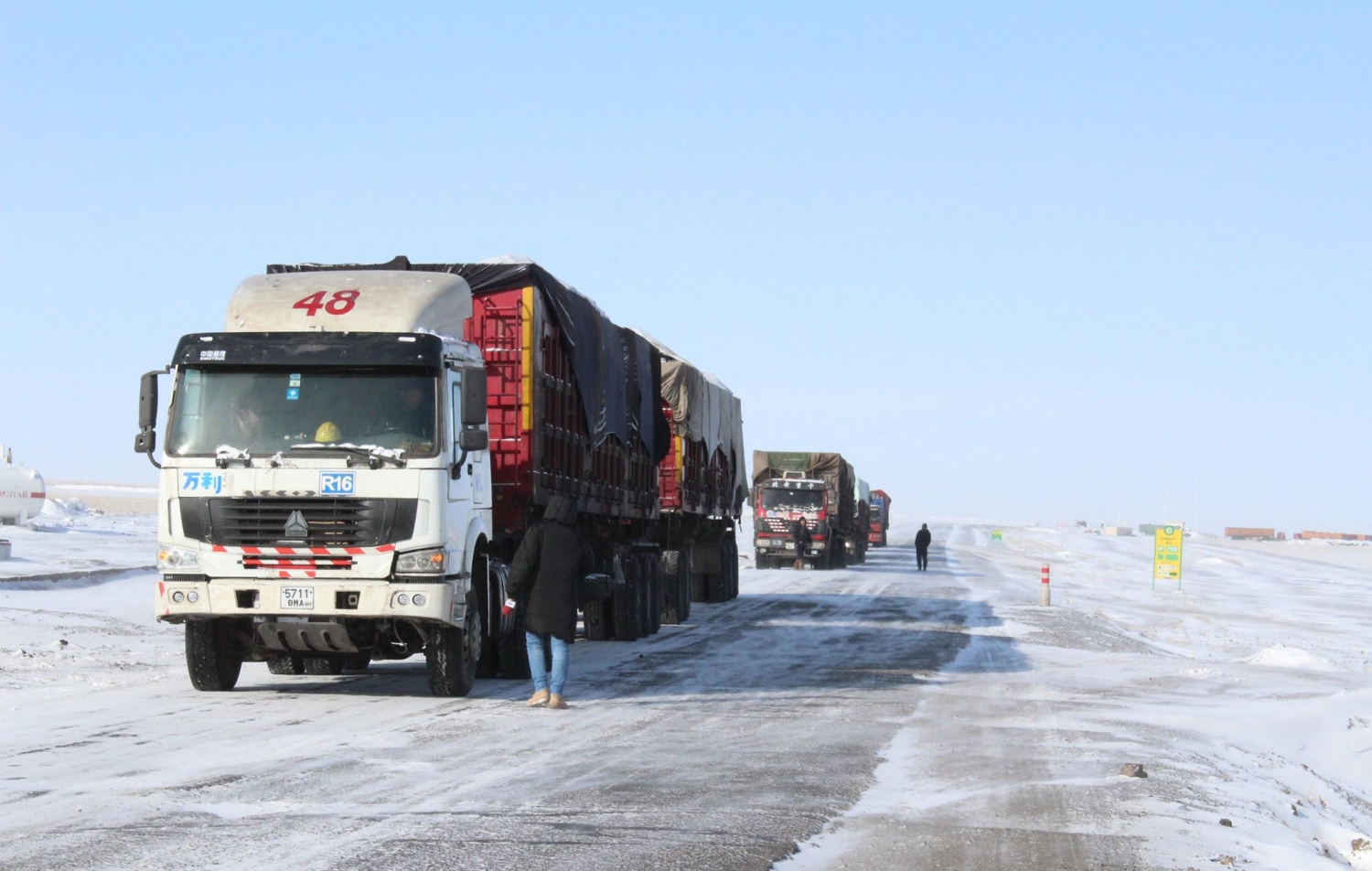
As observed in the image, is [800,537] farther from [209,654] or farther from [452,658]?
[209,654]

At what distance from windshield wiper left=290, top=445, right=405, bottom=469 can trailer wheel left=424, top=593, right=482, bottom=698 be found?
1.49m

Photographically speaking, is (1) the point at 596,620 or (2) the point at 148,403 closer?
(2) the point at 148,403

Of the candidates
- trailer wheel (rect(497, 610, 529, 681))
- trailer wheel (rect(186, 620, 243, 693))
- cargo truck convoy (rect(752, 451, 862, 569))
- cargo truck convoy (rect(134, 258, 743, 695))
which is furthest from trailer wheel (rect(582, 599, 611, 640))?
cargo truck convoy (rect(752, 451, 862, 569))

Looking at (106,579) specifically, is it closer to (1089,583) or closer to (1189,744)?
(1189,744)

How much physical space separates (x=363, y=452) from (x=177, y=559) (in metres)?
1.75

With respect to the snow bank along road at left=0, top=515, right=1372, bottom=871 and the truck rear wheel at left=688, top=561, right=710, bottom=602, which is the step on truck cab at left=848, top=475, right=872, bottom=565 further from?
the snow bank along road at left=0, top=515, right=1372, bottom=871

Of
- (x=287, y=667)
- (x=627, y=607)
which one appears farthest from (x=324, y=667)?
(x=627, y=607)

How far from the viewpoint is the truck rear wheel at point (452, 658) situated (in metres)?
12.5

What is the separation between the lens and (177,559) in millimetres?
11938

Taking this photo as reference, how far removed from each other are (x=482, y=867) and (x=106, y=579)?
2413 cm

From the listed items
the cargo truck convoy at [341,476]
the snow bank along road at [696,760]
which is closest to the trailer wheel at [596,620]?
the snow bank along road at [696,760]

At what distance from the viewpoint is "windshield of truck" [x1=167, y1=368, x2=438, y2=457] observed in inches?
466

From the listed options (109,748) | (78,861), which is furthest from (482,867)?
(109,748)

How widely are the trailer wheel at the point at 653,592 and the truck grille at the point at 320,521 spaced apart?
31.9 feet
